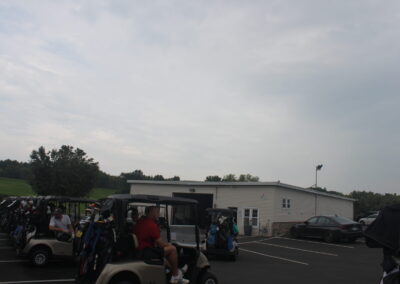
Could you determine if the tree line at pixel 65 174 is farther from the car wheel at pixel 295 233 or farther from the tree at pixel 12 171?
the tree at pixel 12 171

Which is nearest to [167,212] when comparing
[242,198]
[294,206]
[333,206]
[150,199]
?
[150,199]

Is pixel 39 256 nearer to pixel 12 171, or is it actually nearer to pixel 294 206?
pixel 294 206

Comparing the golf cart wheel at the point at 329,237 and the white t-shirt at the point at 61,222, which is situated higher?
the white t-shirt at the point at 61,222

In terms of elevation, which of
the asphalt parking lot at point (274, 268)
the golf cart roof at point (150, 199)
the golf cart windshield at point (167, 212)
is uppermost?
the golf cart roof at point (150, 199)

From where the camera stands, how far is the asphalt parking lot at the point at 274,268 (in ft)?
32.9

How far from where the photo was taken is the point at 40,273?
1012 cm

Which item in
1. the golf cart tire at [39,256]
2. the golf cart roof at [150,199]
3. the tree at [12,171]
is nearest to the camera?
the golf cart roof at [150,199]

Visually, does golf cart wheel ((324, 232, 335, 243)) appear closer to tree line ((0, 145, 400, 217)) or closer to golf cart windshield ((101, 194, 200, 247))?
golf cart windshield ((101, 194, 200, 247))

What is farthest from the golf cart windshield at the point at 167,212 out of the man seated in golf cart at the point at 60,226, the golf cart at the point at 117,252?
the man seated in golf cart at the point at 60,226

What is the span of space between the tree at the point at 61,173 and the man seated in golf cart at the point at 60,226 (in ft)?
114

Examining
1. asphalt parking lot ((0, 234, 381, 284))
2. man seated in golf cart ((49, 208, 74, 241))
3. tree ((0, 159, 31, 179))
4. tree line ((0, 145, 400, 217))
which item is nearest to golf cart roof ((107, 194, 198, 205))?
asphalt parking lot ((0, 234, 381, 284))

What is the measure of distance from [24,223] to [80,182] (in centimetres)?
3483

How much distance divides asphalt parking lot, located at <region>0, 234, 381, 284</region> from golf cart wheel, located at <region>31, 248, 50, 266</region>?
0.18 meters

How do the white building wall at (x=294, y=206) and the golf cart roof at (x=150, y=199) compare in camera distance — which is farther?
the white building wall at (x=294, y=206)
